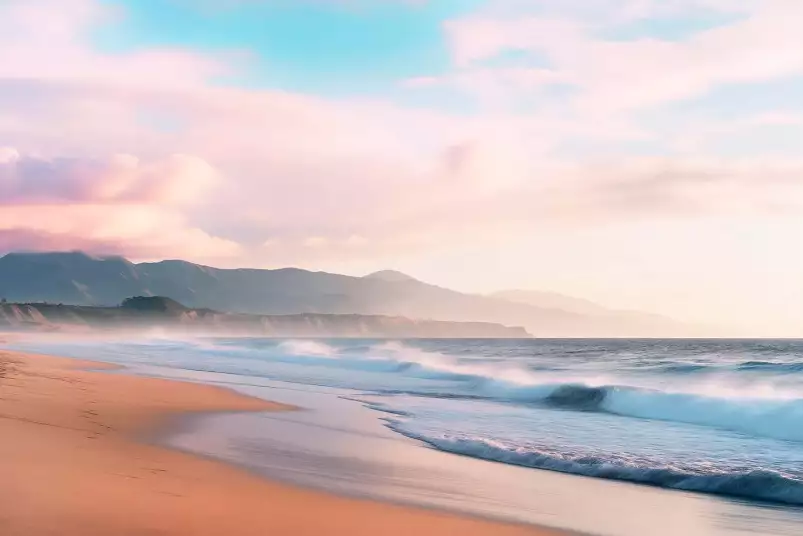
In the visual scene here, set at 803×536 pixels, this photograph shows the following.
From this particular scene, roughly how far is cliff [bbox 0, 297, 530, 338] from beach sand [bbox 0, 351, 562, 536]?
11527 cm

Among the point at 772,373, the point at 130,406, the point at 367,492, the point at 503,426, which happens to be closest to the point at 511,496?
the point at 367,492

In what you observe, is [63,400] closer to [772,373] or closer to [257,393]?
[257,393]

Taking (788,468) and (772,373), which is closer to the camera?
(788,468)

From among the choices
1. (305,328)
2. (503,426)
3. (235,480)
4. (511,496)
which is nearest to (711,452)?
(503,426)

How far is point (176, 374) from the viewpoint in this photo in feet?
79.4

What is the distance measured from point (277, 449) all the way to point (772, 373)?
22735 mm

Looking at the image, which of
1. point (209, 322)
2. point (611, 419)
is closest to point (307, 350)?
→ point (611, 419)

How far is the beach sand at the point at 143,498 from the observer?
5.32m

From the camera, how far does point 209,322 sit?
557ft

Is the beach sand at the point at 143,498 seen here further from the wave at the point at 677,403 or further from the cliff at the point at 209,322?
the cliff at the point at 209,322

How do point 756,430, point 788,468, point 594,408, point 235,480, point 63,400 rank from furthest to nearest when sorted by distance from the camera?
point 594,408 < point 756,430 < point 63,400 < point 788,468 < point 235,480

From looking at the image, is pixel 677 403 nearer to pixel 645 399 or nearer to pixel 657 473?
pixel 645 399

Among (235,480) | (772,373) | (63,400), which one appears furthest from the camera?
(772,373)

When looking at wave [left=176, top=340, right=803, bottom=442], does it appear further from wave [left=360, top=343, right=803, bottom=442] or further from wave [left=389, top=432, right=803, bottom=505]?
wave [left=389, top=432, right=803, bottom=505]
